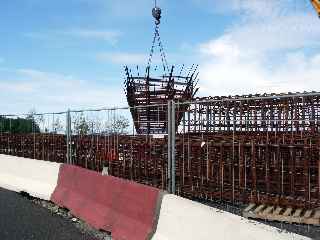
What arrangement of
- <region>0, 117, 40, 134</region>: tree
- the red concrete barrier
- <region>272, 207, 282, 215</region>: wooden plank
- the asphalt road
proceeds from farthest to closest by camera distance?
<region>0, 117, 40, 134</region>: tree
<region>272, 207, 282, 215</region>: wooden plank
the asphalt road
the red concrete barrier

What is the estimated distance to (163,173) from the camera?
1205cm

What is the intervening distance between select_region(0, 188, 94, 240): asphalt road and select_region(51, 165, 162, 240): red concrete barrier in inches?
17.1

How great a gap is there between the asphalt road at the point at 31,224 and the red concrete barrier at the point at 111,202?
433mm

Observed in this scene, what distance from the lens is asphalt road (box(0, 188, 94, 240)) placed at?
823 cm

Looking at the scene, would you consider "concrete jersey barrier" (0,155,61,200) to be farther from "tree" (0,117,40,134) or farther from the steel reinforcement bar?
"tree" (0,117,40,134)

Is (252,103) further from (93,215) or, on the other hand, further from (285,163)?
(93,215)

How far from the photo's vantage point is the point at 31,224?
918 cm

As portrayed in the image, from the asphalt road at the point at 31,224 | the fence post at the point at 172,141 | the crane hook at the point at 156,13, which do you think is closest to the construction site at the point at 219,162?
the fence post at the point at 172,141

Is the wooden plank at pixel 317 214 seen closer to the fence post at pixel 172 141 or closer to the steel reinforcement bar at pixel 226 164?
the steel reinforcement bar at pixel 226 164

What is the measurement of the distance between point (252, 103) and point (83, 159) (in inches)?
342

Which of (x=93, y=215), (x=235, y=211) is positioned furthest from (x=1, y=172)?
(x=235, y=211)

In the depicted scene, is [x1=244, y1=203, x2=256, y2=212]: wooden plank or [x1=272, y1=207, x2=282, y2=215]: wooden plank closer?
[x1=272, y1=207, x2=282, y2=215]: wooden plank

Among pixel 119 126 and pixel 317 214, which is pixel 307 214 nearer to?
pixel 317 214

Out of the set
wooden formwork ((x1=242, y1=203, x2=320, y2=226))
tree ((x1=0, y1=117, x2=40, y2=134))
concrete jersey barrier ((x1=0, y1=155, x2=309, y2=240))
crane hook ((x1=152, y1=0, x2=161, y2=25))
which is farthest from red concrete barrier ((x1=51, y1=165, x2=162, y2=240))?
crane hook ((x1=152, y1=0, x2=161, y2=25))
